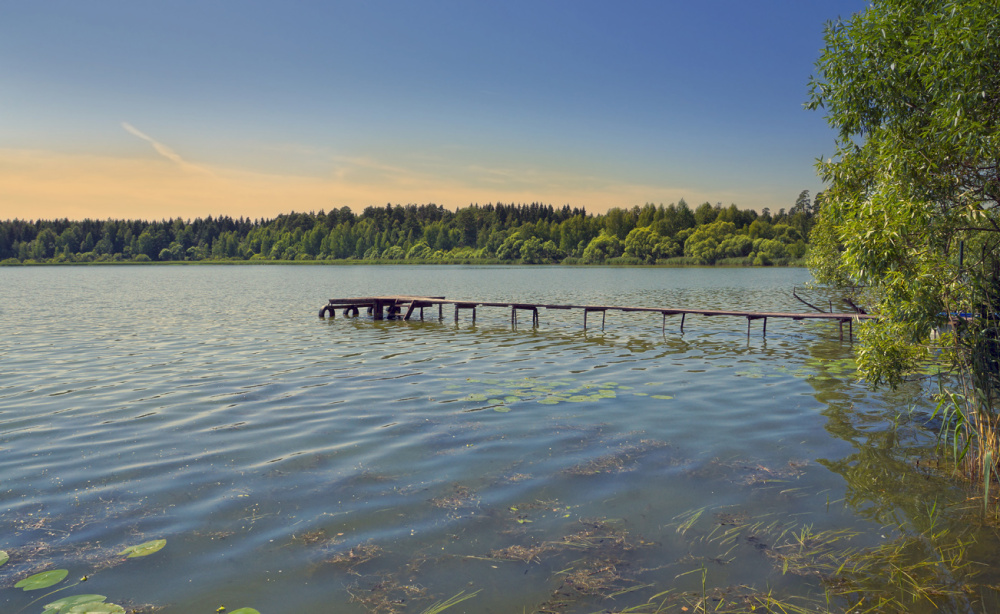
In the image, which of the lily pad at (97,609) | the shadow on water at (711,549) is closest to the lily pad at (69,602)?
the lily pad at (97,609)

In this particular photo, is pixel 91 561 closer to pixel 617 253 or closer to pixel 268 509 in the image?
pixel 268 509

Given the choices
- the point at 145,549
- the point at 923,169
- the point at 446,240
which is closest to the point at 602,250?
the point at 446,240

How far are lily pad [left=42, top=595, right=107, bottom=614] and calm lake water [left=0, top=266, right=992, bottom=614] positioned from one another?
11cm

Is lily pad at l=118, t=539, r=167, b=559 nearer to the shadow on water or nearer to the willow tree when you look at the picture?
the shadow on water

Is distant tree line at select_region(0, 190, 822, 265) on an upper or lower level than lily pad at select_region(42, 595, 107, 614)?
upper

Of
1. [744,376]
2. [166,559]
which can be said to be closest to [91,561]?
[166,559]

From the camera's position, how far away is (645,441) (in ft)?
29.5

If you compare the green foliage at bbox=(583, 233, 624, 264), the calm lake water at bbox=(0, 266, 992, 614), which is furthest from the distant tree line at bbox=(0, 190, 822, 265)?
the calm lake water at bbox=(0, 266, 992, 614)

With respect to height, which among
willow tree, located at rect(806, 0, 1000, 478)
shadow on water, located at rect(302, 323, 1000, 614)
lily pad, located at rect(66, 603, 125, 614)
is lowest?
lily pad, located at rect(66, 603, 125, 614)

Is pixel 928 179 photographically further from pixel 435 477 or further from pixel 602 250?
pixel 602 250

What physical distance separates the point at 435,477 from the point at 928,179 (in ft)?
22.5

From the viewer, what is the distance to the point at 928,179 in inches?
276

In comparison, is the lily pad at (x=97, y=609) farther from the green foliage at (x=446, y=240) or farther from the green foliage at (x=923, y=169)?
the green foliage at (x=446, y=240)

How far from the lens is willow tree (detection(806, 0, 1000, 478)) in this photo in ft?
21.4
